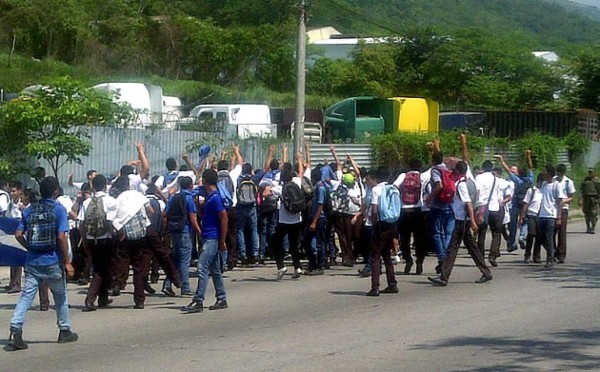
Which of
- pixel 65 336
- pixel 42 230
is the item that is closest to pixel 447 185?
pixel 65 336

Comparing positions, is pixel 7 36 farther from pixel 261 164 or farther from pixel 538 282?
pixel 538 282

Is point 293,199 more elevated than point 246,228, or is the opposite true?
point 293,199

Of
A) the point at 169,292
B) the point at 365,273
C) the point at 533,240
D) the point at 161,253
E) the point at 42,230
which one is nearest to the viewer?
the point at 42,230

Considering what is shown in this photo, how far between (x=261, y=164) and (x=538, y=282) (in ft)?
35.1

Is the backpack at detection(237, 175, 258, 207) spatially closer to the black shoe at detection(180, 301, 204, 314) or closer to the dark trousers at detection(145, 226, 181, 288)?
the dark trousers at detection(145, 226, 181, 288)

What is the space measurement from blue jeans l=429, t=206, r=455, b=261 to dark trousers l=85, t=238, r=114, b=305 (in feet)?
17.8

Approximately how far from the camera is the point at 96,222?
13812 mm

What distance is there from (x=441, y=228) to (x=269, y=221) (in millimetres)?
3632

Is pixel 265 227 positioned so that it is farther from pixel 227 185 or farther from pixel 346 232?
pixel 227 185

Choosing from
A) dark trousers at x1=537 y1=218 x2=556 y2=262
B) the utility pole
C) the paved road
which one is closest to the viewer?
the paved road

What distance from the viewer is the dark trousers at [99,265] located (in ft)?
45.5

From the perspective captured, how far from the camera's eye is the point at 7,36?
160ft

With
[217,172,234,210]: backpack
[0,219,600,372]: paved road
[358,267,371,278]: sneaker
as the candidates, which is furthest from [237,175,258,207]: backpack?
[358,267,371,278]: sneaker

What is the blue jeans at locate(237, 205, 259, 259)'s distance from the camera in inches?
740
